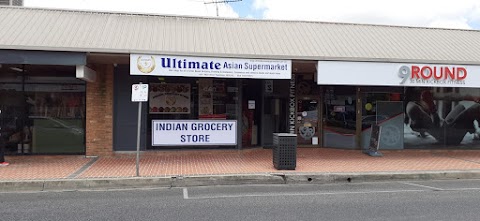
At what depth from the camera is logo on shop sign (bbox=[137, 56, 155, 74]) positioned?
11299 mm

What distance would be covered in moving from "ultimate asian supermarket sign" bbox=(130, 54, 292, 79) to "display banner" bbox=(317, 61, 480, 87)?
4.22 ft

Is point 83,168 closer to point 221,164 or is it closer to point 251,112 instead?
point 221,164

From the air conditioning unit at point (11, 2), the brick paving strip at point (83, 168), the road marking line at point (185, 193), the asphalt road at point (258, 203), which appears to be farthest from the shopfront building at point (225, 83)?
the asphalt road at point (258, 203)

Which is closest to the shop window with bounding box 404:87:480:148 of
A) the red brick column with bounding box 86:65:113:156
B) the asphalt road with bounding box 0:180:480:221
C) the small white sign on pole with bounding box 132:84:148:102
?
the asphalt road with bounding box 0:180:480:221

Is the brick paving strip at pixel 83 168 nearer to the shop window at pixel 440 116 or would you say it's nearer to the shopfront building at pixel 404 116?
the shopfront building at pixel 404 116

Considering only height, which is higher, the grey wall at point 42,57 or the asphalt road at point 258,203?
the grey wall at point 42,57

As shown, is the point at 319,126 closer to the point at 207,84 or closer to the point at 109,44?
the point at 207,84

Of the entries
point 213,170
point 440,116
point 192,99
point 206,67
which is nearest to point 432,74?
point 440,116

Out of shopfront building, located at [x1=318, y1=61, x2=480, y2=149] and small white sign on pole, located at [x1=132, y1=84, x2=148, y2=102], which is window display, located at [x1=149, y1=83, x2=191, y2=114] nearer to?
small white sign on pole, located at [x1=132, y1=84, x2=148, y2=102]

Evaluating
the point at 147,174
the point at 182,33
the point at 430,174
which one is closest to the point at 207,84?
A: the point at 182,33

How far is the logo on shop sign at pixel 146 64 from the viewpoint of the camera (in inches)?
445

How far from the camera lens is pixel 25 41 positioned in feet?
36.4

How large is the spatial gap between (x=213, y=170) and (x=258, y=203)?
3.25 metres

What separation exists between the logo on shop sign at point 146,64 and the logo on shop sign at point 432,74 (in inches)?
285
